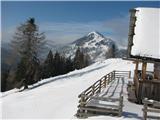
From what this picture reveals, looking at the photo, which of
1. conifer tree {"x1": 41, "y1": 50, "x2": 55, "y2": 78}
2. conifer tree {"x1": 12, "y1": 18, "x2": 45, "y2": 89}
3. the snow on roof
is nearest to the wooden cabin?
the snow on roof

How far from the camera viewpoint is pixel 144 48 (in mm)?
25234

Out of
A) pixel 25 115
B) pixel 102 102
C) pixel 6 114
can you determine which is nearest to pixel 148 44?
pixel 102 102

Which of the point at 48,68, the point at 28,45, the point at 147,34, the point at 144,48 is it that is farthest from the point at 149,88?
the point at 48,68

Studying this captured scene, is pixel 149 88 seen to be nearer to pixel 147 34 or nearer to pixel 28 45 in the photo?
pixel 147 34

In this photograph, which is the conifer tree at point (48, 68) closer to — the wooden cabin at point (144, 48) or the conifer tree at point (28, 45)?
the conifer tree at point (28, 45)

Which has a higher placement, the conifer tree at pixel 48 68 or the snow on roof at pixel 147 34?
the snow on roof at pixel 147 34

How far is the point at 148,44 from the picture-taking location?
83.4 ft

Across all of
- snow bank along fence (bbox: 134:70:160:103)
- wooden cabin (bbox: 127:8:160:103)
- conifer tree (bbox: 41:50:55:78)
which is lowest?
conifer tree (bbox: 41:50:55:78)

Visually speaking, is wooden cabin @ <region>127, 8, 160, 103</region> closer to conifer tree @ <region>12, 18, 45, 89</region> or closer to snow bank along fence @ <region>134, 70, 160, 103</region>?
snow bank along fence @ <region>134, 70, 160, 103</region>

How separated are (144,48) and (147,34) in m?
1.24

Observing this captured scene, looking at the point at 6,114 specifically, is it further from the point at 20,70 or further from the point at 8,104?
the point at 20,70

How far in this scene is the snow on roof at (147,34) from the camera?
24953 millimetres

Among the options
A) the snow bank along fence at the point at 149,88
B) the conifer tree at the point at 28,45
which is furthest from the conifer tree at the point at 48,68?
the snow bank along fence at the point at 149,88

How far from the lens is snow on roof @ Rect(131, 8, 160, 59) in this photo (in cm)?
2495
